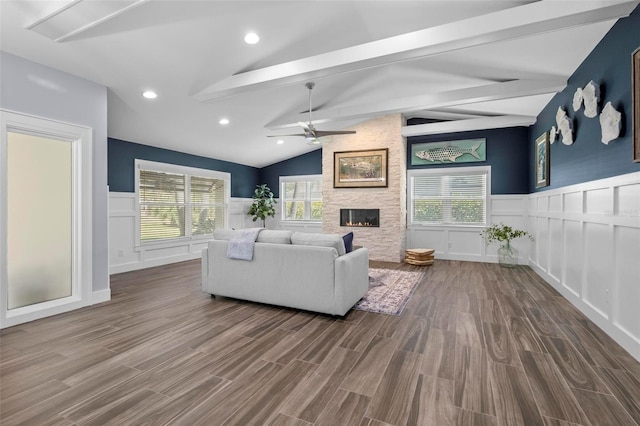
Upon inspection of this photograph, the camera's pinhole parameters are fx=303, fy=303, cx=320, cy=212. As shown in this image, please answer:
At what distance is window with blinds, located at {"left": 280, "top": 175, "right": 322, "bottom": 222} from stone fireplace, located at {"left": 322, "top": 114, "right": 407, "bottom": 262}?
1.25m

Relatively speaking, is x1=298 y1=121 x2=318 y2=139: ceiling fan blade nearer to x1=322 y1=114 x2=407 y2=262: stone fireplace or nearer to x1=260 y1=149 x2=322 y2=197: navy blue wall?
x1=322 y1=114 x2=407 y2=262: stone fireplace

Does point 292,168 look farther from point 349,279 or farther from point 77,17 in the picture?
point 77,17

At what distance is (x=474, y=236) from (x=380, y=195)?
2216 mm

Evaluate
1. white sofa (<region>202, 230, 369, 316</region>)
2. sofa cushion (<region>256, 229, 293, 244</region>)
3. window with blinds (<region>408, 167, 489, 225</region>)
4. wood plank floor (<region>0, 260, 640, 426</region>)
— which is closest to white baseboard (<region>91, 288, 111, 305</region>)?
wood plank floor (<region>0, 260, 640, 426</region>)

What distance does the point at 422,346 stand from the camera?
8.40 ft

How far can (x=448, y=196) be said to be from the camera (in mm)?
6906

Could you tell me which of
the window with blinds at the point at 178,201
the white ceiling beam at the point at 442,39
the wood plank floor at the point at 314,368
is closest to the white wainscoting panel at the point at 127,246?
the window with blinds at the point at 178,201

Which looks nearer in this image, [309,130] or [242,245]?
[242,245]

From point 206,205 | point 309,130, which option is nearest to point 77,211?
point 309,130

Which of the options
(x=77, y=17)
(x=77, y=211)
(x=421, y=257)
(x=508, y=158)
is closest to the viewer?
(x=77, y=17)

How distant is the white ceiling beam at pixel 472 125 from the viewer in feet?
19.1

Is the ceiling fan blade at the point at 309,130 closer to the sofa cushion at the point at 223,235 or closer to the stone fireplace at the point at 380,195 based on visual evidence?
the sofa cushion at the point at 223,235

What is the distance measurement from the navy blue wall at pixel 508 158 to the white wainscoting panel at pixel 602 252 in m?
1.96

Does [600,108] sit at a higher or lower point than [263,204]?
higher
